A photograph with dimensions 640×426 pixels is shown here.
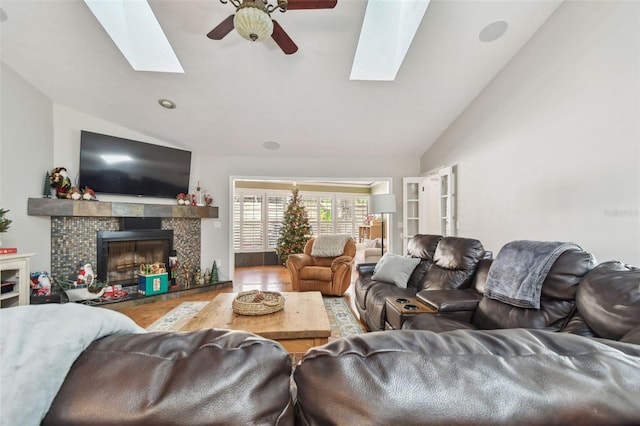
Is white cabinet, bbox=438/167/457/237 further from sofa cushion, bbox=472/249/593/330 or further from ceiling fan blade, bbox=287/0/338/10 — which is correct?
ceiling fan blade, bbox=287/0/338/10

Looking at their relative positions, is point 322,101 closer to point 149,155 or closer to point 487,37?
point 487,37

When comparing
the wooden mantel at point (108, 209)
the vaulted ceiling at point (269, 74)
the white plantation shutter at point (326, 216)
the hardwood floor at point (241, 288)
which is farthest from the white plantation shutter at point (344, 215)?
the wooden mantel at point (108, 209)

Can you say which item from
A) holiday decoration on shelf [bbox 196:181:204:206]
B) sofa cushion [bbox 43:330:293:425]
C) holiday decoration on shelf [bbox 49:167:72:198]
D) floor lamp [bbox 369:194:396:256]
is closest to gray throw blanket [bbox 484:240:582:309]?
sofa cushion [bbox 43:330:293:425]

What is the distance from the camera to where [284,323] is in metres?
2.07

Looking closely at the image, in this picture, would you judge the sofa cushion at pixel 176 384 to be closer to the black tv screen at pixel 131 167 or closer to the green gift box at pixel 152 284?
the green gift box at pixel 152 284

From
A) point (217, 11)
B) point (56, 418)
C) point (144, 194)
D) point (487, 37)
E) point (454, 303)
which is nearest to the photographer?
point (56, 418)

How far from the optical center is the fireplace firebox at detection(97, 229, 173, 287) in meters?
3.92

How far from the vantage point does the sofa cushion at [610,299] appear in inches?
→ 49.0

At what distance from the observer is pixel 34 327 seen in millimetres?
478

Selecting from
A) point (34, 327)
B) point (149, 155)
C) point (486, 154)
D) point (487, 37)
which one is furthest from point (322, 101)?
point (34, 327)

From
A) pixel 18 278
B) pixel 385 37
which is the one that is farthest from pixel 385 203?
pixel 18 278

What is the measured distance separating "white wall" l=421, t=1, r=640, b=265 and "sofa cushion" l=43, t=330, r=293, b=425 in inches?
113

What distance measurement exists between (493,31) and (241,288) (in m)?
5.04

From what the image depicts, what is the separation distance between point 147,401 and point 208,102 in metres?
4.00
